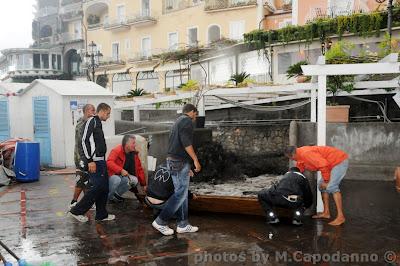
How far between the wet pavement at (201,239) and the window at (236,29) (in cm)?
2789

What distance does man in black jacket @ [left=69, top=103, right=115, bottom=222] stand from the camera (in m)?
6.48

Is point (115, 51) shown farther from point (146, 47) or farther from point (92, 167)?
point (92, 167)

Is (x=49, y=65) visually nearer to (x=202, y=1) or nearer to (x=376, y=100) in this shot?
(x=202, y=1)

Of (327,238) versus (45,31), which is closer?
(327,238)

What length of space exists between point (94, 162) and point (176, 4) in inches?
1399

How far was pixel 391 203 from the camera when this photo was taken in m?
8.18

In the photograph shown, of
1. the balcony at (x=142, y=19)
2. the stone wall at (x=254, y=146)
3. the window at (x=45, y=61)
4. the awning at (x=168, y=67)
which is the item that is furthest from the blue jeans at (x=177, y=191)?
the window at (x=45, y=61)

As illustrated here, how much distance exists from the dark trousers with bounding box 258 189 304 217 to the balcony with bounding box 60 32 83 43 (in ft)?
163

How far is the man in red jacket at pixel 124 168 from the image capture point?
24.3 feet

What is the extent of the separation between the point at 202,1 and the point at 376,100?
80.9 ft

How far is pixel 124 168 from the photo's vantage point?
7.64m

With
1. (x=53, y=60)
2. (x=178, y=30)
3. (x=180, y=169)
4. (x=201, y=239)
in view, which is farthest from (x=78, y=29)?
(x=201, y=239)

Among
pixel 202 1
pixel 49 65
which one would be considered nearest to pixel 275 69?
pixel 202 1

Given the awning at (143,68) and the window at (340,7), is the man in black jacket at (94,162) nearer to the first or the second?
the window at (340,7)
